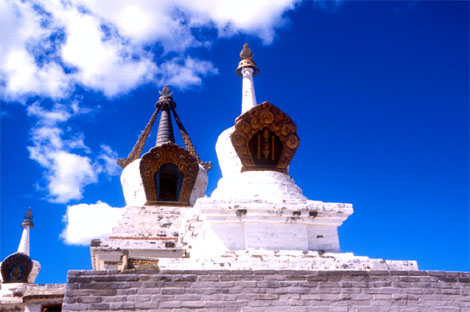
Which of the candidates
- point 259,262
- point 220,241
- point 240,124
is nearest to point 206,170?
point 240,124

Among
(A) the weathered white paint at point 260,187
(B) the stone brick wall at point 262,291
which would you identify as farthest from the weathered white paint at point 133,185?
(B) the stone brick wall at point 262,291

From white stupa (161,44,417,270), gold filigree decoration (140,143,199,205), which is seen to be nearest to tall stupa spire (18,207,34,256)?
gold filigree decoration (140,143,199,205)

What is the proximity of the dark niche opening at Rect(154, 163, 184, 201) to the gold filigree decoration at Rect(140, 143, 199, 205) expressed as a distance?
10 cm

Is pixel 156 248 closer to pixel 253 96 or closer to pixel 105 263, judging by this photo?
pixel 105 263

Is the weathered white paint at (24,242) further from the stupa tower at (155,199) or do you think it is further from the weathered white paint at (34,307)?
the weathered white paint at (34,307)

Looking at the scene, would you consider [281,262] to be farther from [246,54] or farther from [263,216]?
[246,54]

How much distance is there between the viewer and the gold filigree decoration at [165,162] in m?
13.0

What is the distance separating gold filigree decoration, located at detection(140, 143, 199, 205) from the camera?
13.0 meters

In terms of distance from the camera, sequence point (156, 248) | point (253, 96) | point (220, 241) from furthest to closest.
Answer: point (253, 96)
point (156, 248)
point (220, 241)

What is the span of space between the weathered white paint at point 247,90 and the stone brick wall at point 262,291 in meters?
5.44

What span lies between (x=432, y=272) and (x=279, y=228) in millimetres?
2357

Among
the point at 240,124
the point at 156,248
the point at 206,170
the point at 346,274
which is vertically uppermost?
the point at 206,170

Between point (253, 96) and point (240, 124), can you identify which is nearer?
point (240, 124)

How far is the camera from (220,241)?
23.5 feet
